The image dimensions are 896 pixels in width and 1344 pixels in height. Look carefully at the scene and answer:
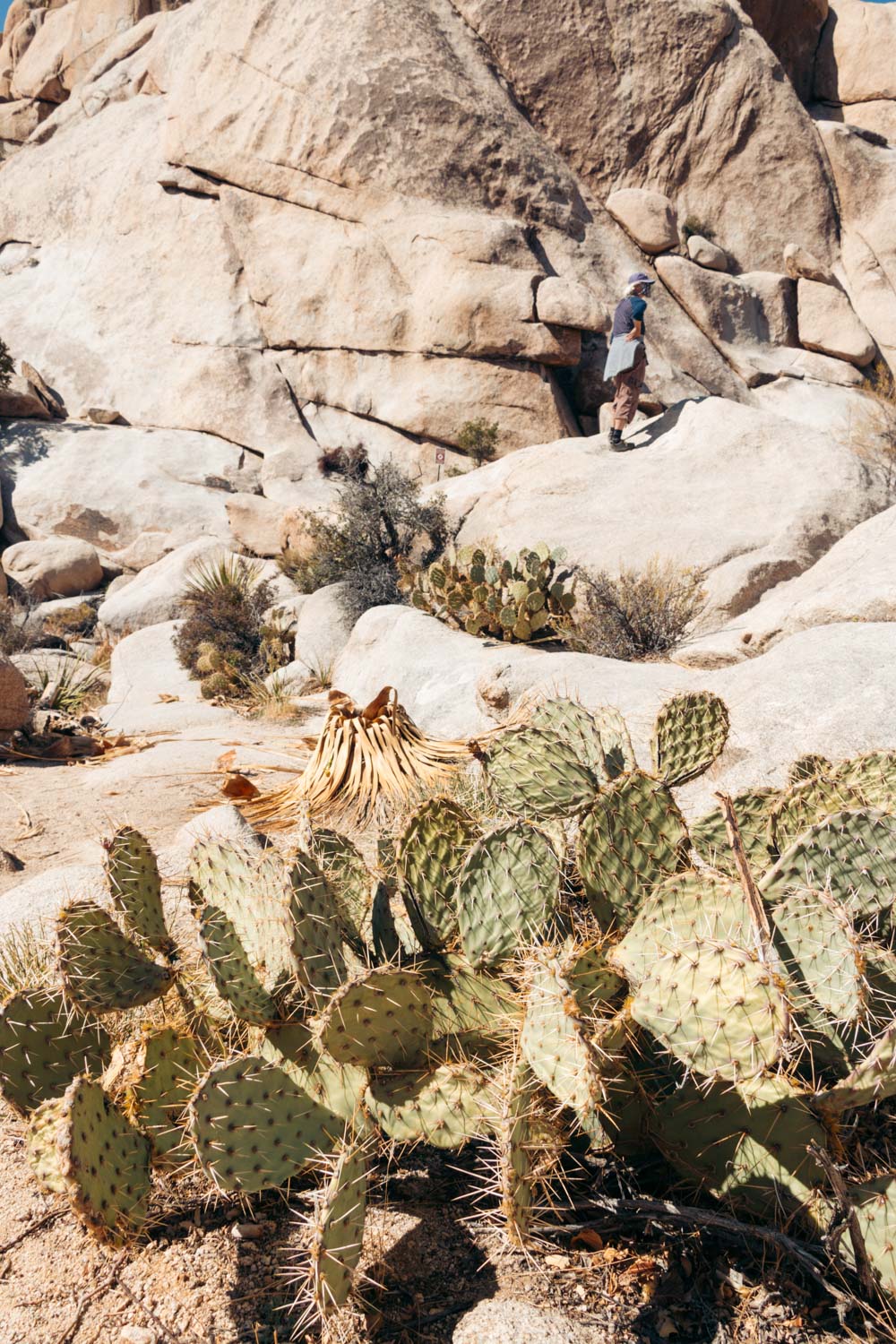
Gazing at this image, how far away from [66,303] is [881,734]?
2215 centimetres

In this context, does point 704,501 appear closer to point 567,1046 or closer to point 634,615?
point 634,615

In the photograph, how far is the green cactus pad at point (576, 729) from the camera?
267 centimetres

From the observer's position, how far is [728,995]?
5.16ft

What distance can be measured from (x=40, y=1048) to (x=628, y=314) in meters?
11.8

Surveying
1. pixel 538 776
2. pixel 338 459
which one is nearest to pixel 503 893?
pixel 538 776

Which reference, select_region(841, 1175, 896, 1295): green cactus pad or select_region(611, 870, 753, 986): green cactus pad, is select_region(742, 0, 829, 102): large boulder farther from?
select_region(841, 1175, 896, 1295): green cactus pad

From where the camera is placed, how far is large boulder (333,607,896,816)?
415 centimetres

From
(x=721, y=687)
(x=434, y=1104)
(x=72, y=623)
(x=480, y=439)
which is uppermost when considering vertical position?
(x=434, y=1104)

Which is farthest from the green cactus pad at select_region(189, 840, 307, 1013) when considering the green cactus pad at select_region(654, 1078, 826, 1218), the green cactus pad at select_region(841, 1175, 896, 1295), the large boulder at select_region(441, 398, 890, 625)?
the large boulder at select_region(441, 398, 890, 625)

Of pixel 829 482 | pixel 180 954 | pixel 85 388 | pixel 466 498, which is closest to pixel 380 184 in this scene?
pixel 85 388

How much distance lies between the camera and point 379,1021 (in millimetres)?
1887

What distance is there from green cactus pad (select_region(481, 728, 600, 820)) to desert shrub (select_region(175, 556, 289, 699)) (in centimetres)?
668

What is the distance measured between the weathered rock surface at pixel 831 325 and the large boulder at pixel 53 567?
53.2 ft

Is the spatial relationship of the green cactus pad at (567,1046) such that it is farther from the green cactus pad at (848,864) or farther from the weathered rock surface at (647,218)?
the weathered rock surface at (647,218)
